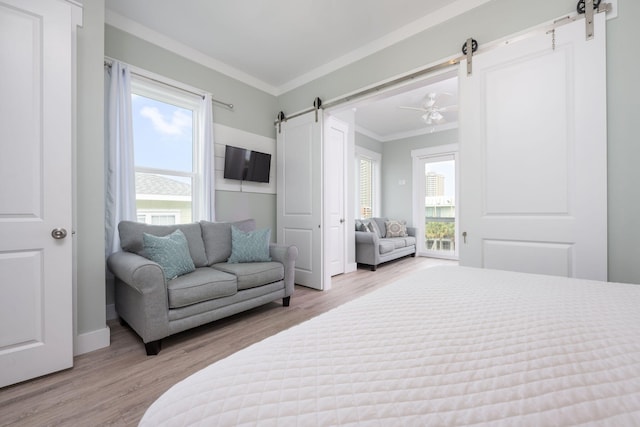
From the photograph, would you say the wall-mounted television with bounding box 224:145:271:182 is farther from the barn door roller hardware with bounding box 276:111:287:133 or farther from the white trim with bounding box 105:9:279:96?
the white trim with bounding box 105:9:279:96

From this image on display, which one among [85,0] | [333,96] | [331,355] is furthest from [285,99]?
[331,355]

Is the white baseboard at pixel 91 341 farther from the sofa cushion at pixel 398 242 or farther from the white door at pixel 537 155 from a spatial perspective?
the sofa cushion at pixel 398 242

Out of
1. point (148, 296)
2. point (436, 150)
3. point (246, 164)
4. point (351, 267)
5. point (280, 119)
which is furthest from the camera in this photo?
point (436, 150)

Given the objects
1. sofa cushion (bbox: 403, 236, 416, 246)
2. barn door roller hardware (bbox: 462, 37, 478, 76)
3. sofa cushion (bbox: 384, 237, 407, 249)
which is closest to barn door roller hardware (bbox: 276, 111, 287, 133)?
barn door roller hardware (bbox: 462, 37, 478, 76)

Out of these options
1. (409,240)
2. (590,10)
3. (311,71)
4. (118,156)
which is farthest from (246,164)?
(409,240)

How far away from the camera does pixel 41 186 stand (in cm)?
169

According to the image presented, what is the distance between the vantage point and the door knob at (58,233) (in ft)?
5.59

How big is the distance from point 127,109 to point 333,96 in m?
2.20

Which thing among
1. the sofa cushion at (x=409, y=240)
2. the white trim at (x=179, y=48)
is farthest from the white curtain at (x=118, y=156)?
the sofa cushion at (x=409, y=240)

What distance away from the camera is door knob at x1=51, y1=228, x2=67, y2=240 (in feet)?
5.59

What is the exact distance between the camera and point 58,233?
1.71 metres

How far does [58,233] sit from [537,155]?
330 cm

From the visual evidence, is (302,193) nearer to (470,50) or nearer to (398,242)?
(470,50)

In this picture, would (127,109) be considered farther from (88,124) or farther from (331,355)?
(331,355)
